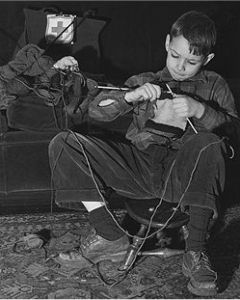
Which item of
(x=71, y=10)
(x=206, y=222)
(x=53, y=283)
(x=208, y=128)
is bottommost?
(x=53, y=283)

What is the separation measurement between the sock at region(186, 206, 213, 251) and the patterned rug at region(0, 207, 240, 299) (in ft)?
0.41

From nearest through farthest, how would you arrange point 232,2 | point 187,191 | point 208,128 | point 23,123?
point 187,191 → point 208,128 → point 23,123 → point 232,2

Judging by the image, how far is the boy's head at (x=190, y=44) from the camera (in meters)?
1.43

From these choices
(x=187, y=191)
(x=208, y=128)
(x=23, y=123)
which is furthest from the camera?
(x=23, y=123)

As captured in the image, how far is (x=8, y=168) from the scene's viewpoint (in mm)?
1889

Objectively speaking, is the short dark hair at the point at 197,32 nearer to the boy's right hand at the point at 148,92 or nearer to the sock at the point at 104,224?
the boy's right hand at the point at 148,92

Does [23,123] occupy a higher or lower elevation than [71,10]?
lower

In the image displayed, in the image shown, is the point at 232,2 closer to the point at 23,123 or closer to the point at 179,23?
the point at 179,23

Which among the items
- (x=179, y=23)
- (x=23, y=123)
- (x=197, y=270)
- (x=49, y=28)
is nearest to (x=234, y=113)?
(x=179, y=23)

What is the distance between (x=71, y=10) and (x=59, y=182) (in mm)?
964

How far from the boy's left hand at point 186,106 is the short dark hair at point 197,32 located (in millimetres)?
148

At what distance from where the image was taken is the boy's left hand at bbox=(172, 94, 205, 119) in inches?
54.0

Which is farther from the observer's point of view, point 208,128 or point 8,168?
point 8,168

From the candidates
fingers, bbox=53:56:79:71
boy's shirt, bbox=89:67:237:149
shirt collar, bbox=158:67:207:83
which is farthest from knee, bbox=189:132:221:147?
fingers, bbox=53:56:79:71
